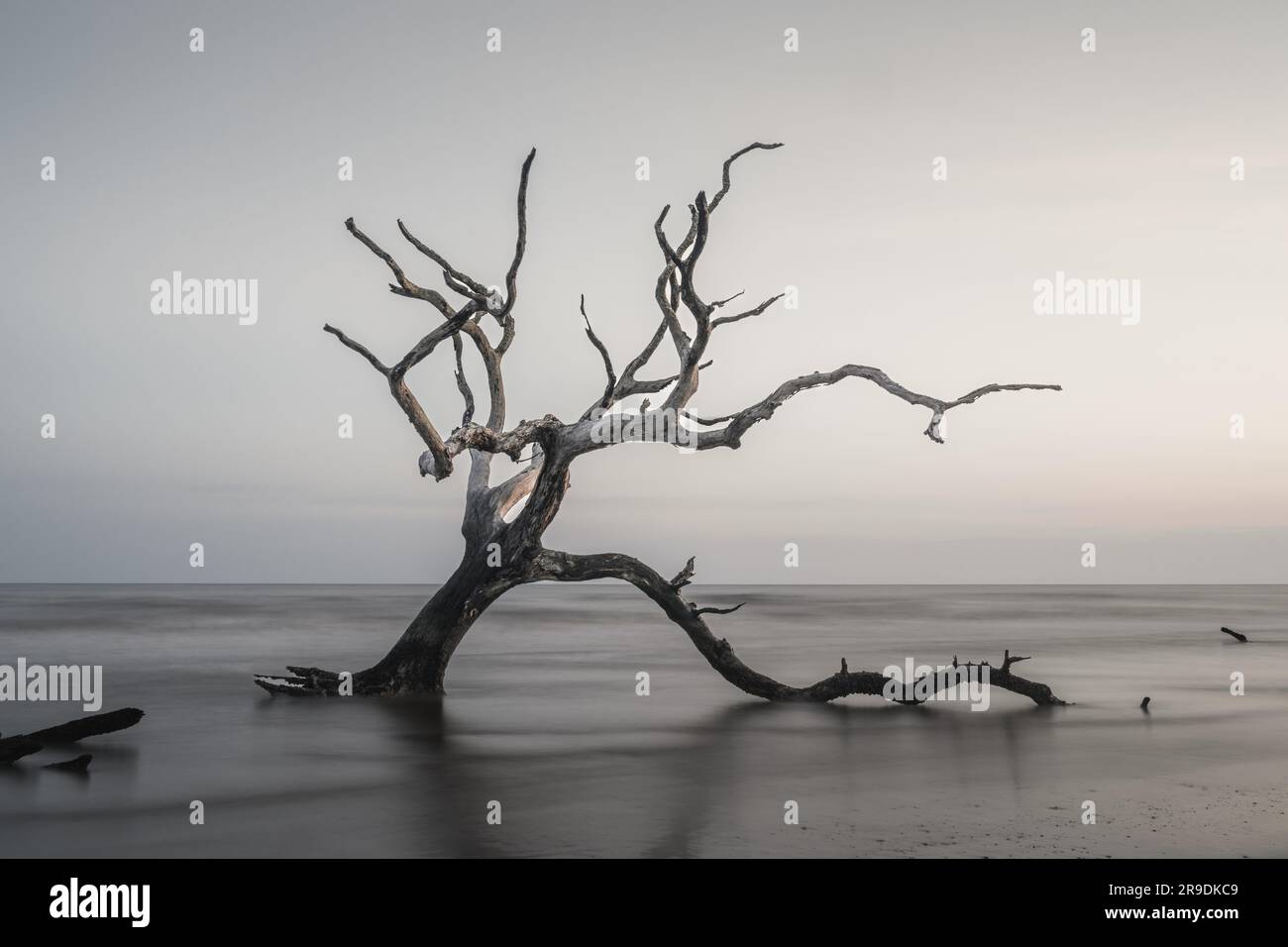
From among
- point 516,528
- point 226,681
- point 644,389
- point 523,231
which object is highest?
point 523,231

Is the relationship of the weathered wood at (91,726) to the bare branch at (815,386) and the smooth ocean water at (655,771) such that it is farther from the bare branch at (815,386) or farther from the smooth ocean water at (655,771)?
the bare branch at (815,386)

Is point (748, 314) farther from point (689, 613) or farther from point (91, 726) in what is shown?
point (91, 726)

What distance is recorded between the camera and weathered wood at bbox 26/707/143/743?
815 centimetres

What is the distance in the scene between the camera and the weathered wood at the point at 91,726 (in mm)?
8148

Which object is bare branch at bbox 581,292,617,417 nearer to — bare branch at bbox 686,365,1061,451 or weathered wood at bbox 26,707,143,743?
bare branch at bbox 686,365,1061,451

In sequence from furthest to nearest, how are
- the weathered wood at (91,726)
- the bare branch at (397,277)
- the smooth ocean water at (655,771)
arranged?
the bare branch at (397,277) < the weathered wood at (91,726) < the smooth ocean water at (655,771)

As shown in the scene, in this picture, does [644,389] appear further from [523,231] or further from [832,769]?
[832,769]

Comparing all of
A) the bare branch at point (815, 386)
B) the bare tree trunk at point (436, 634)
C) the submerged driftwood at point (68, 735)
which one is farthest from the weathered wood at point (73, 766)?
the bare branch at point (815, 386)

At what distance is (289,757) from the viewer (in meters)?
8.81

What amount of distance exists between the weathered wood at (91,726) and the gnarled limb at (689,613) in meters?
4.19

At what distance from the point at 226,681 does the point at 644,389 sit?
719 cm

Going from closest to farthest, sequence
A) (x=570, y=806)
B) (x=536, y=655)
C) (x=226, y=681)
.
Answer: (x=570, y=806), (x=226, y=681), (x=536, y=655)
